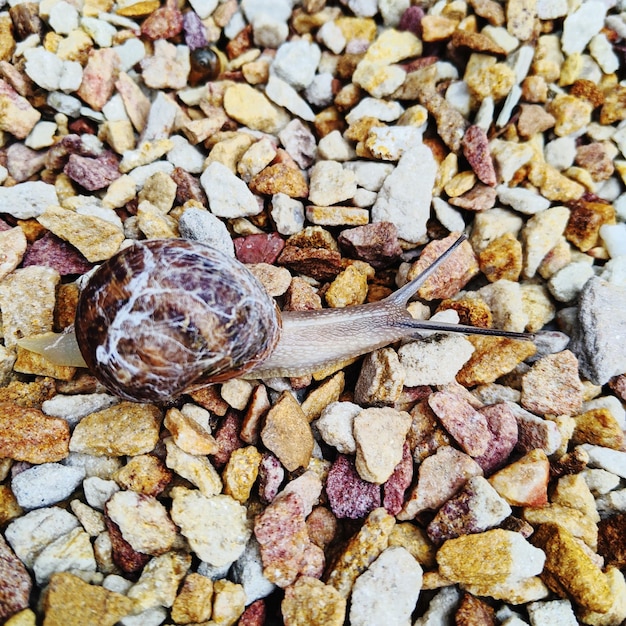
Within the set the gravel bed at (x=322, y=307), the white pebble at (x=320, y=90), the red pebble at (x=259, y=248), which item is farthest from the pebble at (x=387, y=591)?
the white pebble at (x=320, y=90)

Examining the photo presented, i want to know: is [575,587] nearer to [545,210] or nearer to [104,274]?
[545,210]

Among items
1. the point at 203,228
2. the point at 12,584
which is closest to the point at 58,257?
the point at 203,228

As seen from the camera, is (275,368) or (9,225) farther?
(9,225)

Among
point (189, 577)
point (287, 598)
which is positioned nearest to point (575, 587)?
point (287, 598)

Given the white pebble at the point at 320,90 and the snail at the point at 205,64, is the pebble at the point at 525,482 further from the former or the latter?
the snail at the point at 205,64

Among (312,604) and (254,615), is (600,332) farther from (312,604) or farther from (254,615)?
(254,615)

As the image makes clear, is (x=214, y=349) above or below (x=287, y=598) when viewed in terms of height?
above
